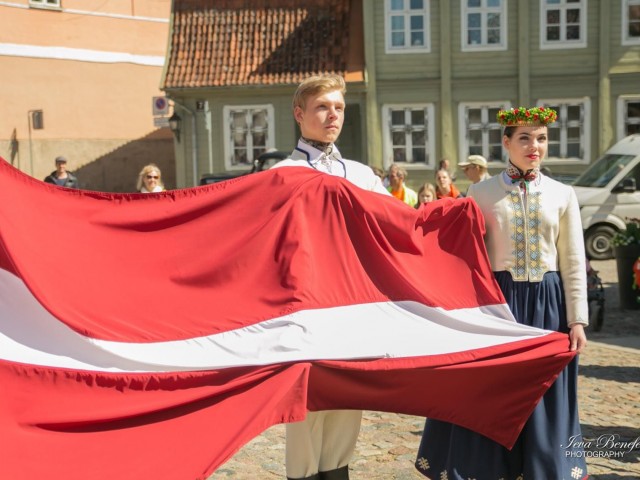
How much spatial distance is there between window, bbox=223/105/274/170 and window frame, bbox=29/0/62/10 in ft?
24.4

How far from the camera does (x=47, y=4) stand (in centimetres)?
3291

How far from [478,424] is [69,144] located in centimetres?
2969

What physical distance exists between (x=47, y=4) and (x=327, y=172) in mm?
29935

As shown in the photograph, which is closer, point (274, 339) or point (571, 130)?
point (274, 339)

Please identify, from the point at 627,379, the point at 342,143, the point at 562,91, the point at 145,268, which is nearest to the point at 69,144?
the point at 342,143

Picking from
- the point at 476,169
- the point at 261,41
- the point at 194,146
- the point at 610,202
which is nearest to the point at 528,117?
the point at 476,169

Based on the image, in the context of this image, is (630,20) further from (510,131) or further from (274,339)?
(274,339)

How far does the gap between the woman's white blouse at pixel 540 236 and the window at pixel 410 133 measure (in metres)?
23.8

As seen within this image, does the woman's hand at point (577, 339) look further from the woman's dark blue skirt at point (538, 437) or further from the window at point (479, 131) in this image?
the window at point (479, 131)

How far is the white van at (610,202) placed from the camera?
1847 centimetres

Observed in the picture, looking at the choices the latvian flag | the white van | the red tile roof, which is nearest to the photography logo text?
the latvian flag

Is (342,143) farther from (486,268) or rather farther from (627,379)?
(486,268)

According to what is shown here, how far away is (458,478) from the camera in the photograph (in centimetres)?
509

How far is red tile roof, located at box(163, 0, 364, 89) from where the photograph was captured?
94.3ft
